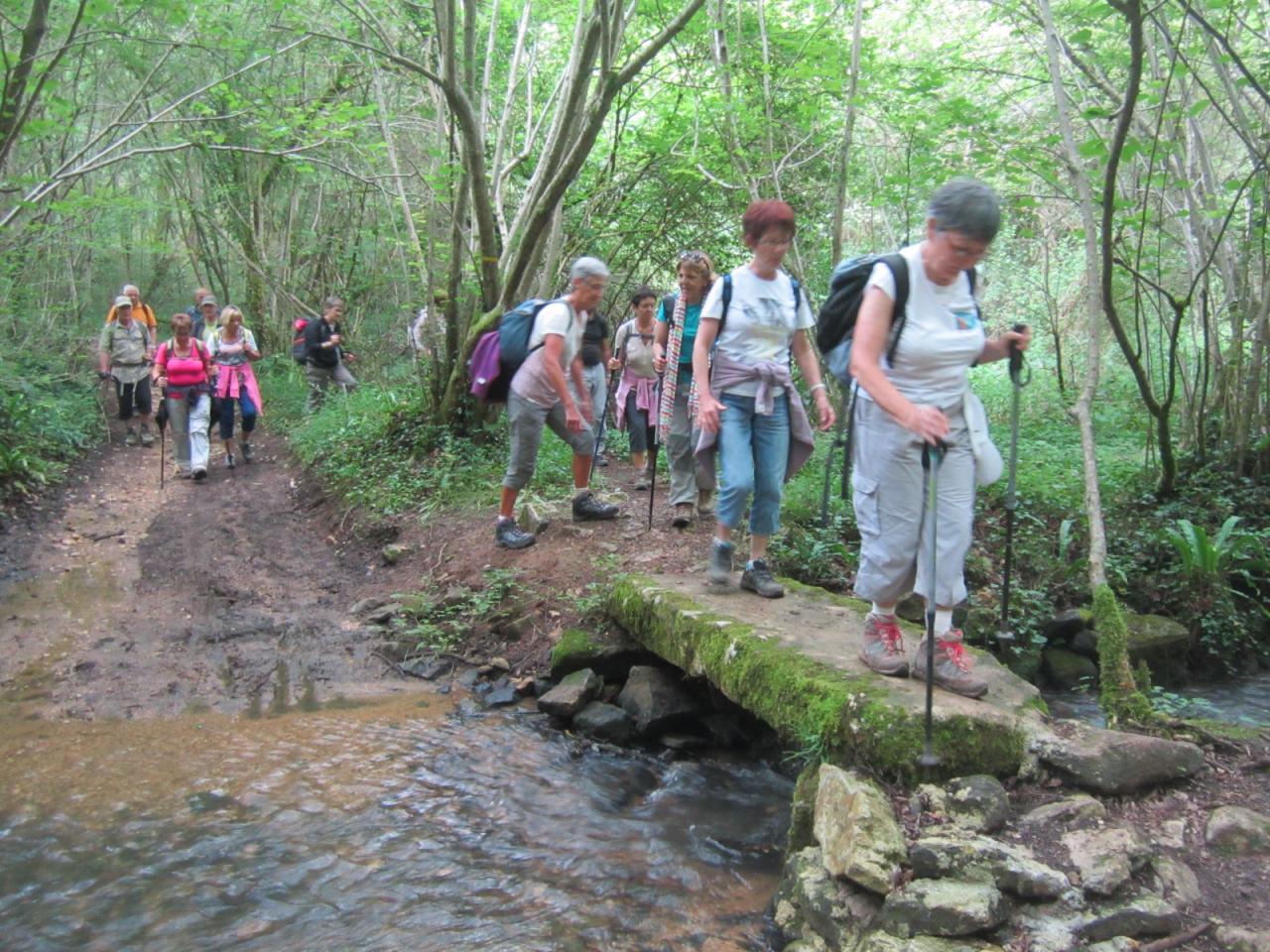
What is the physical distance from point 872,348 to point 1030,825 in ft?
5.78

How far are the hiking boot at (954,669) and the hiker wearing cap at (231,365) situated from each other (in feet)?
30.1

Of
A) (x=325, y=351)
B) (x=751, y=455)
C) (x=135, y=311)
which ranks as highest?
(x=135, y=311)

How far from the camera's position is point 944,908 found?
2902 millimetres

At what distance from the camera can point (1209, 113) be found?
11.3 meters

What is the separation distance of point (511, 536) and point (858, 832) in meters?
4.39

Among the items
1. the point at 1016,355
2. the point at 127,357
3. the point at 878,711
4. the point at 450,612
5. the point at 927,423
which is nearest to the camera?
the point at 927,423

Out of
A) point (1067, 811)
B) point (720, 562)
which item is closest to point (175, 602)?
point (720, 562)

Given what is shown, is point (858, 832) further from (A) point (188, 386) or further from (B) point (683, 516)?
(A) point (188, 386)

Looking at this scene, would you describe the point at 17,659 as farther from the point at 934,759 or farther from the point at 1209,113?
the point at 1209,113

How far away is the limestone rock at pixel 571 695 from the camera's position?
17.9ft

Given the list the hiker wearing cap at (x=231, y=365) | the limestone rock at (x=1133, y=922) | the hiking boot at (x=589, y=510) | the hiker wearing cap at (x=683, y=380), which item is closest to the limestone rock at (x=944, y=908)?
the limestone rock at (x=1133, y=922)

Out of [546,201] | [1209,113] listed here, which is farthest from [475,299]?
[1209,113]

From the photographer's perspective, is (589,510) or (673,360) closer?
(673,360)

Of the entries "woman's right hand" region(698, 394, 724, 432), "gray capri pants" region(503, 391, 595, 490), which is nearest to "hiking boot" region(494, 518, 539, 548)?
"gray capri pants" region(503, 391, 595, 490)
